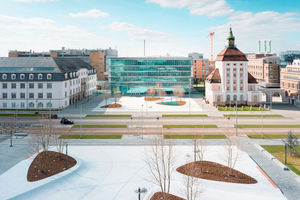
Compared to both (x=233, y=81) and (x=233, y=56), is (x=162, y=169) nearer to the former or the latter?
(x=233, y=81)

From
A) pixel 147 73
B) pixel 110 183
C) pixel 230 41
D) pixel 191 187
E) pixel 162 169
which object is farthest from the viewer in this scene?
pixel 147 73

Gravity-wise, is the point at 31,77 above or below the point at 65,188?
above

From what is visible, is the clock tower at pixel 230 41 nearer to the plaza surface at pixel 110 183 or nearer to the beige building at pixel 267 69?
the beige building at pixel 267 69

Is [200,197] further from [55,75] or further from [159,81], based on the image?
[159,81]

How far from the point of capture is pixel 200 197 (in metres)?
25.4

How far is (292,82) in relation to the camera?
8456 cm

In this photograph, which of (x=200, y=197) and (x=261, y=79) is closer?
A: (x=200, y=197)

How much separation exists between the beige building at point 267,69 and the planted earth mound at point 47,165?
9416 cm

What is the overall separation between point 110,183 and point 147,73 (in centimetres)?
8246

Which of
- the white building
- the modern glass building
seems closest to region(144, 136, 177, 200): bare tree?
the white building

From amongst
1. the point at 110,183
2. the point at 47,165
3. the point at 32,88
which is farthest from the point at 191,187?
the point at 32,88

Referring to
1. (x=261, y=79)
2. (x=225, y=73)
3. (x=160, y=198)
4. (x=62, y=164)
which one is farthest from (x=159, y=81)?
(x=160, y=198)

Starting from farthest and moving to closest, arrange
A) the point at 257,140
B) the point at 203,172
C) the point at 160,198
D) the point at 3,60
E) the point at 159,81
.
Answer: the point at 159,81 < the point at 3,60 < the point at 257,140 < the point at 203,172 < the point at 160,198

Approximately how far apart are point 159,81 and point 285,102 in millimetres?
45845
